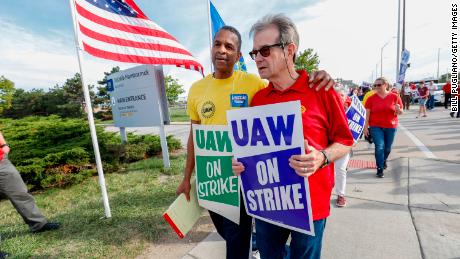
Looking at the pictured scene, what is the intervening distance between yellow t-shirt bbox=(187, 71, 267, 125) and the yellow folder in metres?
0.69

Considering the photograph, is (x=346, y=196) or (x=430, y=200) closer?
(x=430, y=200)

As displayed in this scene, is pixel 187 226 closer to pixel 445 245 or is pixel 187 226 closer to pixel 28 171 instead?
pixel 445 245

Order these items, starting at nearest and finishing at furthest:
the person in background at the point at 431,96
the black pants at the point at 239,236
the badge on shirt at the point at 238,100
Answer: the badge on shirt at the point at 238,100 → the black pants at the point at 239,236 → the person in background at the point at 431,96

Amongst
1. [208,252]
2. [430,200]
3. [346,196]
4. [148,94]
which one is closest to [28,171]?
[148,94]

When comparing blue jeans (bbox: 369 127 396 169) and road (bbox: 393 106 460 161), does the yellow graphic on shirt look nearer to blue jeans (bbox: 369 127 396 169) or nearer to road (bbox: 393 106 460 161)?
blue jeans (bbox: 369 127 396 169)

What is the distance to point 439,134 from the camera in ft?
29.3

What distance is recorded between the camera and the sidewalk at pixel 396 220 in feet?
8.80

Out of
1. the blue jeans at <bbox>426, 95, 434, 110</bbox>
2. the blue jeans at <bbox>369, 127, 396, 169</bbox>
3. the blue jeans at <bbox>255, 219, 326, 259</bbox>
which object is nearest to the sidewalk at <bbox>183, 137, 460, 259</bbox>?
the blue jeans at <bbox>369, 127, 396, 169</bbox>

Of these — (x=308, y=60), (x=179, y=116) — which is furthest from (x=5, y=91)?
(x=308, y=60)

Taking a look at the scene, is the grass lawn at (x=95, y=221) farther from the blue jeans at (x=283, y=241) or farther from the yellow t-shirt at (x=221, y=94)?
the yellow t-shirt at (x=221, y=94)

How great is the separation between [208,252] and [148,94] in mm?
4150

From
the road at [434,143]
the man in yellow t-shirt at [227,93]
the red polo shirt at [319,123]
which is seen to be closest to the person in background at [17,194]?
the man in yellow t-shirt at [227,93]

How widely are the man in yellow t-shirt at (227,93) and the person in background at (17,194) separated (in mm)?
2719

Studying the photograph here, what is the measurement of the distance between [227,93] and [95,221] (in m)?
2.98
